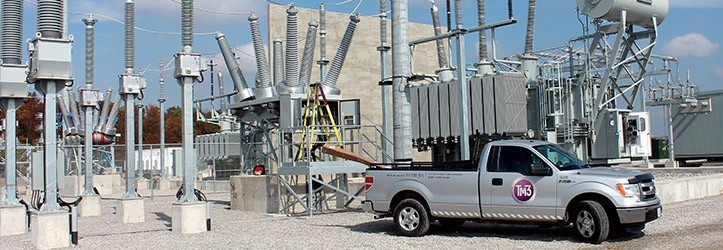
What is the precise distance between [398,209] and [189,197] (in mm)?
4856

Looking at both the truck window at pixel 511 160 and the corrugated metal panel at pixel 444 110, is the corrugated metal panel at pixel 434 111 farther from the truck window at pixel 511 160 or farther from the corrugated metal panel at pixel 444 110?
the truck window at pixel 511 160

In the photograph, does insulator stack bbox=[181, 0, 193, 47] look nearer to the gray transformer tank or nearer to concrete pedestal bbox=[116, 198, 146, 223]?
concrete pedestal bbox=[116, 198, 146, 223]

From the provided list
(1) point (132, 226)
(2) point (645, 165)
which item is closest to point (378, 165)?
(1) point (132, 226)

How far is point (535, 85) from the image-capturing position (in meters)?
25.4

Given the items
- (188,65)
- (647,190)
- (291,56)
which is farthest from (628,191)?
(291,56)

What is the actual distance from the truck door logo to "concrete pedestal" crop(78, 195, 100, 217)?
14140 millimetres

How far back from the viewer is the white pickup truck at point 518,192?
11.4 metres

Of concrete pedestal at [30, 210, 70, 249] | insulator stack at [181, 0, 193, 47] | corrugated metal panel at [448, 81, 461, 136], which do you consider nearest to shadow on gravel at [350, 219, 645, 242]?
insulator stack at [181, 0, 193, 47]

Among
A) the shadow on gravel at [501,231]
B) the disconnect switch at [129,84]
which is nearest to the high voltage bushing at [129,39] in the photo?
the disconnect switch at [129,84]

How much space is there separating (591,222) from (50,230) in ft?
32.2

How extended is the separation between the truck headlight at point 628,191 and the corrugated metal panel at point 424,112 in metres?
14.2

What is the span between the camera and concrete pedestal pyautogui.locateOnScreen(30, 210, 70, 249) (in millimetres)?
12750

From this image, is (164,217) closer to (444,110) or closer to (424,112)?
(424,112)

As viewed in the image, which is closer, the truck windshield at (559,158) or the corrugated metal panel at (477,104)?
the truck windshield at (559,158)
